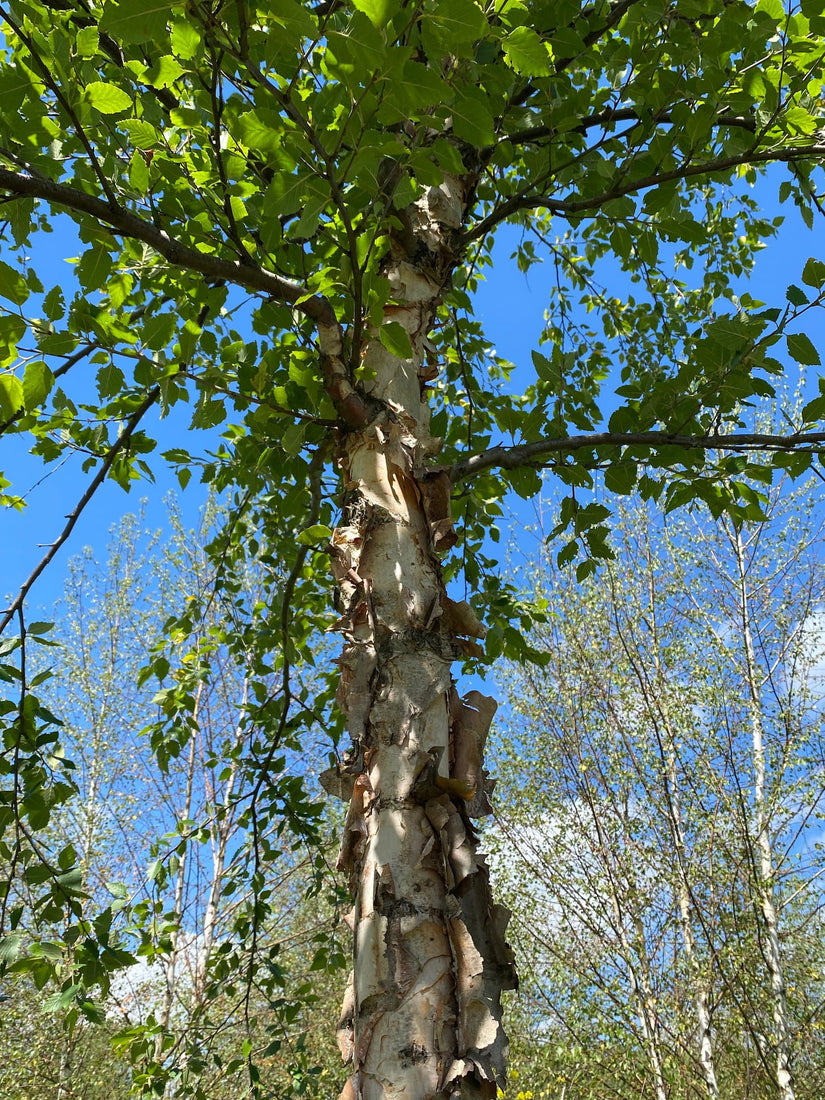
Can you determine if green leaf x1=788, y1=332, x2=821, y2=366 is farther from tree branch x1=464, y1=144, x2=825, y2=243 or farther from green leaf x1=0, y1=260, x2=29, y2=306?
green leaf x1=0, y1=260, x2=29, y2=306

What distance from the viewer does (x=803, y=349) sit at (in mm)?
1493

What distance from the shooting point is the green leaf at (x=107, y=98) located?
1128mm

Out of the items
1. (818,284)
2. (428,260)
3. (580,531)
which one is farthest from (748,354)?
(428,260)

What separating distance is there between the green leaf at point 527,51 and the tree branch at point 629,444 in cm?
79

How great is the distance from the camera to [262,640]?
2.78 metres

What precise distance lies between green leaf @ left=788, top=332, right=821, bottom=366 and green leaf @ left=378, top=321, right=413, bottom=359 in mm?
804

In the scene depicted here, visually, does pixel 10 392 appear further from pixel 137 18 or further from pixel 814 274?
pixel 814 274

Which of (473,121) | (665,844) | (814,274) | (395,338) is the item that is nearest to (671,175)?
(814,274)

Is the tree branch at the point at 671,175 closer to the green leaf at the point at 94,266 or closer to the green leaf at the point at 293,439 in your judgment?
the green leaf at the point at 293,439

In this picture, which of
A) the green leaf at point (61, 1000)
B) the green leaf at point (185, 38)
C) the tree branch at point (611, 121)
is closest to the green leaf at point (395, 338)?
Answer: the green leaf at point (185, 38)

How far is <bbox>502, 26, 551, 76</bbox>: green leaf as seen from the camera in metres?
1.03

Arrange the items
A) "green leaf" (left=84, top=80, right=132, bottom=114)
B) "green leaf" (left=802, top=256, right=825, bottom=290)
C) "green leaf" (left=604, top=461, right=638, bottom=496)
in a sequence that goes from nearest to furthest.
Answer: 1. "green leaf" (left=84, top=80, right=132, bottom=114)
2. "green leaf" (left=802, top=256, right=825, bottom=290)
3. "green leaf" (left=604, top=461, right=638, bottom=496)

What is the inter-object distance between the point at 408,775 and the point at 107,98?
3.89 ft

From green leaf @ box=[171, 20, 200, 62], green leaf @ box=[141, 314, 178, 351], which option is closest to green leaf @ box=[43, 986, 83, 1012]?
green leaf @ box=[141, 314, 178, 351]
